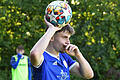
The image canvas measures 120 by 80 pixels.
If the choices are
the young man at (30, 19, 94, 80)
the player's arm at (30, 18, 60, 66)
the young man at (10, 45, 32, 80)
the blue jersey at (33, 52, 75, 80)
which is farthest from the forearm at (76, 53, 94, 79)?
the young man at (10, 45, 32, 80)

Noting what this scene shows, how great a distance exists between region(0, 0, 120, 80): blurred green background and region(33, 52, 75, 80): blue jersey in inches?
221

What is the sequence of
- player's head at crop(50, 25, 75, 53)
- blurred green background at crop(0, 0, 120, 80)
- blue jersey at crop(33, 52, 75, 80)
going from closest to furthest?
blue jersey at crop(33, 52, 75, 80)
player's head at crop(50, 25, 75, 53)
blurred green background at crop(0, 0, 120, 80)

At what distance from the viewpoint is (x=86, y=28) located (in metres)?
8.87

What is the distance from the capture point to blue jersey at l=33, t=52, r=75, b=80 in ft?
9.97

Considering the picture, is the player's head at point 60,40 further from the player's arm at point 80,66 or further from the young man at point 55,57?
the player's arm at point 80,66

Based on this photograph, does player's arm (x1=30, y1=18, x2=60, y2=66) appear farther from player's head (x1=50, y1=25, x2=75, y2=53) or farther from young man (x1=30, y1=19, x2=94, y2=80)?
player's head (x1=50, y1=25, x2=75, y2=53)

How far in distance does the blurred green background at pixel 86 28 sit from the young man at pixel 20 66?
89 centimetres

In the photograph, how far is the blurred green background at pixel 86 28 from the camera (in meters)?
8.88

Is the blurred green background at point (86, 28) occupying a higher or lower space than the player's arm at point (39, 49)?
lower

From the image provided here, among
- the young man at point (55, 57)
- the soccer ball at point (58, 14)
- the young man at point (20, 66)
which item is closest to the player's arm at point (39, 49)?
the young man at point (55, 57)

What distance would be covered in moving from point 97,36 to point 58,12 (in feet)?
19.1

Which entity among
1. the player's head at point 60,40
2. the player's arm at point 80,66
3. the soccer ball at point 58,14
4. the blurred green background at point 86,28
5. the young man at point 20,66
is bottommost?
the young man at point 20,66

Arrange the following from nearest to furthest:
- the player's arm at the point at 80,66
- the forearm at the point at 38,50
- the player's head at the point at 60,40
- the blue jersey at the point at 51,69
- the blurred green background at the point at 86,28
→ the forearm at the point at 38,50, the blue jersey at the point at 51,69, the player's head at the point at 60,40, the player's arm at the point at 80,66, the blurred green background at the point at 86,28

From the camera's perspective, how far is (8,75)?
9789 millimetres
